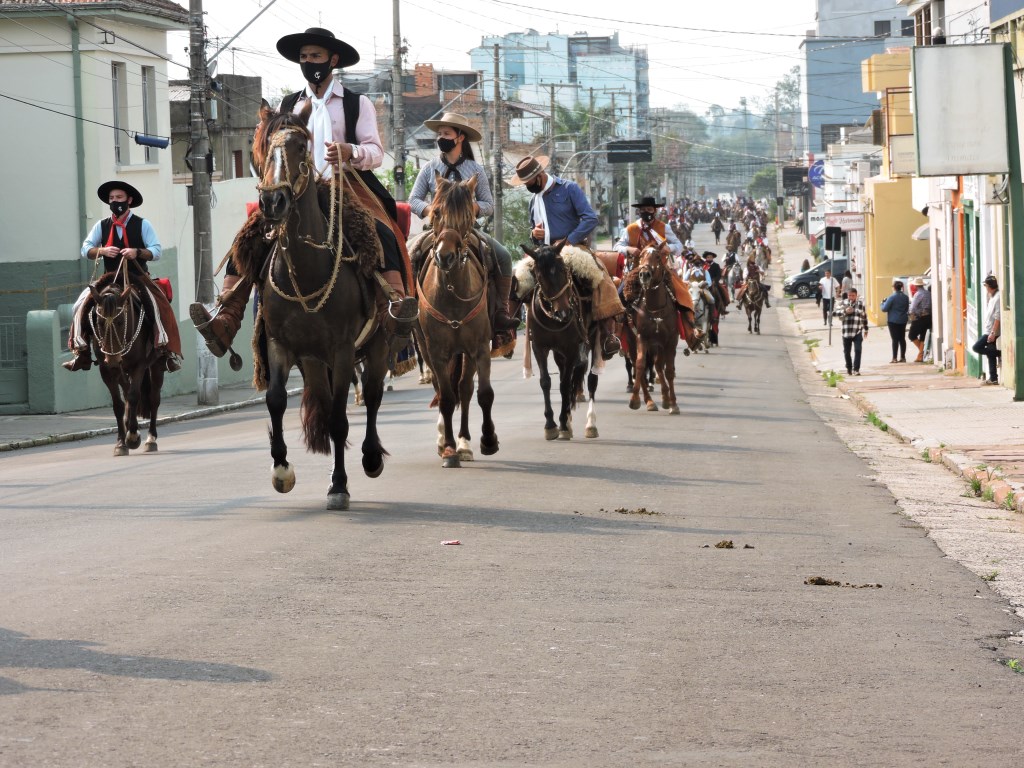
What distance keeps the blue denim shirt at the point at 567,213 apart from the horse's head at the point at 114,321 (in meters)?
4.65

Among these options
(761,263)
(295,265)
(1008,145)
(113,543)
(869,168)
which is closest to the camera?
(113,543)

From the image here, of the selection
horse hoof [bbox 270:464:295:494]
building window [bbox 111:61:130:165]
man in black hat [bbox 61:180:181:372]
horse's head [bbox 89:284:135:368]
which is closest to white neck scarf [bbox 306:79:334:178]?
horse hoof [bbox 270:464:295:494]

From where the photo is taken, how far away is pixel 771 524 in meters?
11.2

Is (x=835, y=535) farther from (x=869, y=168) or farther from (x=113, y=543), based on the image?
(x=869, y=168)

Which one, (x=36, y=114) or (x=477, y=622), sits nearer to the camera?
(x=477, y=622)

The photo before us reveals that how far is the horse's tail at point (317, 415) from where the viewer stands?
1120cm

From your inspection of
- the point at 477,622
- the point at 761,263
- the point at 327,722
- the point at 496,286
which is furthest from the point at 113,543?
the point at 761,263

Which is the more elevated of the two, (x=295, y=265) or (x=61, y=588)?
(x=295, y=265)

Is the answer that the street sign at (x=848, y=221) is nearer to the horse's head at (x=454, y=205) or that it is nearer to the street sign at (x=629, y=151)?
the street sign at (x=629, y=151)

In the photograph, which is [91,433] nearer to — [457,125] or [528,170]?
[528,170]

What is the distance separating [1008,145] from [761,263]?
193ft

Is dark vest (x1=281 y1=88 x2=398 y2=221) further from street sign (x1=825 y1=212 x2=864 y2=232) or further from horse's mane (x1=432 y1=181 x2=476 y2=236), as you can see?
street sign (x1=825 y1=212 x2=864 y2=232)

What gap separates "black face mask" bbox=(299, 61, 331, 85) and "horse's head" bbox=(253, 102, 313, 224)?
1154 mm

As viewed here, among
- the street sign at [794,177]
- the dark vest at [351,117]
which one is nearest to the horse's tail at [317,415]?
the dark vest at [351,117]
